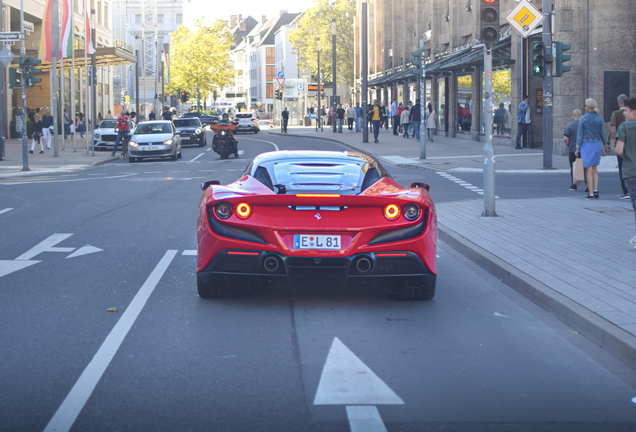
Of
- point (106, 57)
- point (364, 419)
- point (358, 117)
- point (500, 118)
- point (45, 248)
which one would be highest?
point (106, 57)

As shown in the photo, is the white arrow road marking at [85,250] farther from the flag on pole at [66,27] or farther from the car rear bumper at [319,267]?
the flag on pole at [66,27]

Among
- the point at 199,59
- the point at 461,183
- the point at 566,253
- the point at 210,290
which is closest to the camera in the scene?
the point at 210,290

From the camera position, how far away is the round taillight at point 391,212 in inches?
261

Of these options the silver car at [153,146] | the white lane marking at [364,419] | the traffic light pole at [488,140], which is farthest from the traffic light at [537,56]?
the white lane marking at [364,419]

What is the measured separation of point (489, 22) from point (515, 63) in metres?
19.6

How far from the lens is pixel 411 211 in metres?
6.70

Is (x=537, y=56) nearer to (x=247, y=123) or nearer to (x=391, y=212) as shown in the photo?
(x=391, y=212)

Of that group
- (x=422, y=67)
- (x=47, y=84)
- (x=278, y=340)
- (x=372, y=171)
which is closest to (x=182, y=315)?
(x=278, y=340)

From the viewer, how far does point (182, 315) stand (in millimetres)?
6605

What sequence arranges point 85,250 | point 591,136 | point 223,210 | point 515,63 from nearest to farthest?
1. point 223,210
2. point 85,250
3. point 591,136
4. point 515,63

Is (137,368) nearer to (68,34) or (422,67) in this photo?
(422,67)

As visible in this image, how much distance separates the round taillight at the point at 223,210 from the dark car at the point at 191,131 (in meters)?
35.1

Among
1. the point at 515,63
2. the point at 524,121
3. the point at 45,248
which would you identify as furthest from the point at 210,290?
the point at 515,63

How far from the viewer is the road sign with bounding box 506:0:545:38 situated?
17969 millimetres
